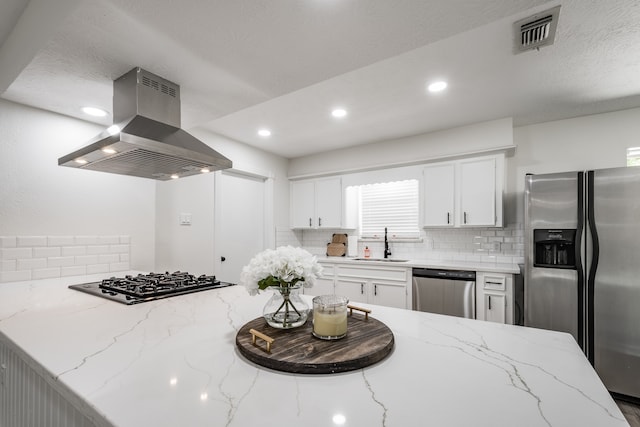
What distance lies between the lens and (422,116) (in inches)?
120

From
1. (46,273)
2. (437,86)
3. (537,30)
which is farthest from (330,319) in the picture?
(46,273)

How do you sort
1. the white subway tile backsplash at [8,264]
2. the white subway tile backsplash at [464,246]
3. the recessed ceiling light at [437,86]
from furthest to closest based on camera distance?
the white subway tile backsplash at [464,246] < the recessed ceiling light at [437,86] < the white subway tile backsplash at [8,264]

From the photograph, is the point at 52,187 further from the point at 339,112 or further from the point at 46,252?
the point at 339,112

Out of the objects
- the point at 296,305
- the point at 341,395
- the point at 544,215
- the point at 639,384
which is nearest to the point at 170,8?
the point at 296,305

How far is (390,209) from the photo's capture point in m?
4.08

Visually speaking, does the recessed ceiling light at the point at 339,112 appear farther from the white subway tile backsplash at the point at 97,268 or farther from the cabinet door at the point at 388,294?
the white subway tile backsplash at the point at 97,268

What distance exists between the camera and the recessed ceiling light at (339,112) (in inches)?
114

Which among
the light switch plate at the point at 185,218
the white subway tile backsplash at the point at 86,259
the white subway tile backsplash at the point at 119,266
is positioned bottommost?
the white subway tile backsplash at the point at 119,266

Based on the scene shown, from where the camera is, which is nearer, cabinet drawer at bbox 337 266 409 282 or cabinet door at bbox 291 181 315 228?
cabinet drawer at bbox 337 266 409 282

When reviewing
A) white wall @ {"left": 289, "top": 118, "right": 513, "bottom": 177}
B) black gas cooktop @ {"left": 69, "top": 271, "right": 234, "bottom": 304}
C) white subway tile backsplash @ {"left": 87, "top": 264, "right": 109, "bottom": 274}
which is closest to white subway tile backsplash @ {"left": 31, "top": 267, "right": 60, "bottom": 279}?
white subway tile backsplash @ {"left": 87, "top": 264, "right": 109, "bottom": 274}

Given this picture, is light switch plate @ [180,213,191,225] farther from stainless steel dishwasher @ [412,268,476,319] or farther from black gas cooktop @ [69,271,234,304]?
stainless steel dishwasher @ [412,268,476,319]

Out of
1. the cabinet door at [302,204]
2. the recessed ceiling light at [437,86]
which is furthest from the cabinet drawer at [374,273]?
the recessed ceiling light at [437,86]

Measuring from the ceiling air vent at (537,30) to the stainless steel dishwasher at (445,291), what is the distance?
1.97 meters

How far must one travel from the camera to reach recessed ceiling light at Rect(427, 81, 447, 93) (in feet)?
7.72
